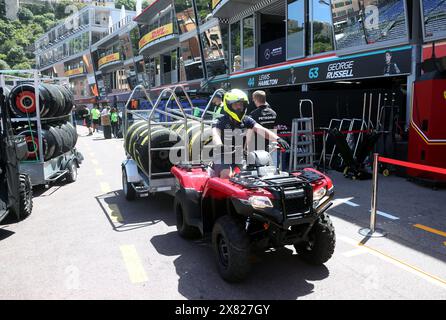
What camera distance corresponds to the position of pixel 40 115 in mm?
8672

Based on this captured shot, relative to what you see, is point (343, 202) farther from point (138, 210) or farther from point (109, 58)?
point (109, 58)

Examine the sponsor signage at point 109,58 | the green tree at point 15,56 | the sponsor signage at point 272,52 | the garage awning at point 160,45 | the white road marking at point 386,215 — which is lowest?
the white road marking at point 386,215

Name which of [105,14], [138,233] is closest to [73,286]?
[138,233]

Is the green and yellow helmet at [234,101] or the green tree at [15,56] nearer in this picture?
the green and yellow helmet at [234,101]

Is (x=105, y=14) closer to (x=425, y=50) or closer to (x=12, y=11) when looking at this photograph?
(x=12, y=11)

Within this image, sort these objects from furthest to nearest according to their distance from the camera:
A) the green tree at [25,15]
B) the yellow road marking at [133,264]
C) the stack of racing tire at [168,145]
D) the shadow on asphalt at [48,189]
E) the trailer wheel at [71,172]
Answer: the green tree at [25,15] < the trailer wheel at [71,172] < the shadow on asphalt at [48,189] < the stack of racing tire at [168,145] < the yellow road marking at [133,264]

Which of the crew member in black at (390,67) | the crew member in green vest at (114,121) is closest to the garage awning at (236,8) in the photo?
the crew member in green vest at (114,121)

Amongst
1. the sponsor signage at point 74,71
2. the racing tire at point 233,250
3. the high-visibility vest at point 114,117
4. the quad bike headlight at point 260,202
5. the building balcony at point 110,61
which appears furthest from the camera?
the sponsor signage at point 74,71

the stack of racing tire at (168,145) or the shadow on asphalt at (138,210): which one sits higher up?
the stack of racing tire at (168,145)

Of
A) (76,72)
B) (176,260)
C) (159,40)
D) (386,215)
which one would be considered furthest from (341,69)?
(76,72)

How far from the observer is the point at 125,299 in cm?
366

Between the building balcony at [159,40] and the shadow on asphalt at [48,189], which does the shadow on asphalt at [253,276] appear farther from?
the building balcony at [159,40]

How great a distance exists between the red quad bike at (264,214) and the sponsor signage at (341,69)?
24.8 ft

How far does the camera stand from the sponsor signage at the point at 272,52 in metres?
17.9
